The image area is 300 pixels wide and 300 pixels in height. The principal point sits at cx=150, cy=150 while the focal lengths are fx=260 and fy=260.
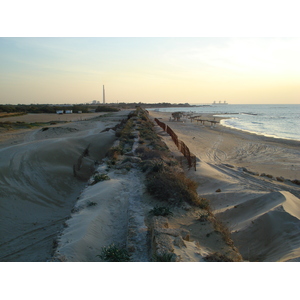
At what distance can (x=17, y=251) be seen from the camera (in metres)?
6.55

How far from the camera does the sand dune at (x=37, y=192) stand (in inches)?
274

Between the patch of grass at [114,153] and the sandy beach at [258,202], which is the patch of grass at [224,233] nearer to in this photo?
the sandy beach at [258,202]

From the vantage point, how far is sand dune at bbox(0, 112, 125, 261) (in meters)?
6.96

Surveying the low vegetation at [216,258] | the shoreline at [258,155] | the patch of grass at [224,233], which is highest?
the low vegetation at [216,258]

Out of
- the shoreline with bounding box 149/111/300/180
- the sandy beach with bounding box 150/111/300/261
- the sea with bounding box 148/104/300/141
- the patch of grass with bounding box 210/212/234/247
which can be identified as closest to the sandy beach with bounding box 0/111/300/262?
the sandy beach with bounding box 150/111/300/261

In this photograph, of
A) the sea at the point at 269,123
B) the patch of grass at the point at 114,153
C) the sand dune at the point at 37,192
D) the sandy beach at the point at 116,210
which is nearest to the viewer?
the sandy beach at the point at 116,210

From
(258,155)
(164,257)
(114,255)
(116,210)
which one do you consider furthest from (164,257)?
(258,155)

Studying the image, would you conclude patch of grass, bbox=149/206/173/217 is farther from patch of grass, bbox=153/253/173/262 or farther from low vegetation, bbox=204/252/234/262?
patch of grass, bbox=153/253/173/262

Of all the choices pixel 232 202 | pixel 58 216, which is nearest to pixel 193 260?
pixel 232 202

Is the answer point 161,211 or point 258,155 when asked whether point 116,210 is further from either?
point 258,155

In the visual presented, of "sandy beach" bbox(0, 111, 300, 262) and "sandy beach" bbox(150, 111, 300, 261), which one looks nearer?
"sandy beach" bbox(0, 111, 300, 262)

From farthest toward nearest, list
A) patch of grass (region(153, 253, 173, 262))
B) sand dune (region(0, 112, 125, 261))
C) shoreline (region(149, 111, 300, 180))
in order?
shoreline (region(149, 111, 300, 180)) → sand dune (region(0, 112, 125, 261)) → patch of grass (region(153, 253, 173, 262))

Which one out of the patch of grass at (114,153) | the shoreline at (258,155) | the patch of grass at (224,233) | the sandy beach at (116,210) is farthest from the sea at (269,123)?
the patch of grass at (224,233)

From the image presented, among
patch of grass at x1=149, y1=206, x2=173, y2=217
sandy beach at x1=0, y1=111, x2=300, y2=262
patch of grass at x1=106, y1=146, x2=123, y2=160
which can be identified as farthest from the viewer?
patch of grass at x1=106, y1=146, x2=123, y2=160
